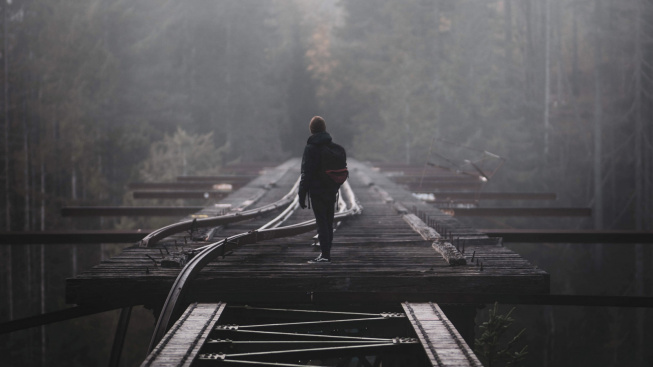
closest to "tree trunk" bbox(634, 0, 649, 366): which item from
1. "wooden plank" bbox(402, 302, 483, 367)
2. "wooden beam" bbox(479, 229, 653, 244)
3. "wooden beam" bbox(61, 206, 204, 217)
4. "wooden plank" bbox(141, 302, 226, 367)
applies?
"wooden beam" bbox(479, 229, 653, 244)

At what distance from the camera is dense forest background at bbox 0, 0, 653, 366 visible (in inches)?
1071

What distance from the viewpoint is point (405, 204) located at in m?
13.5

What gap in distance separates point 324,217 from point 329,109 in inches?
1916

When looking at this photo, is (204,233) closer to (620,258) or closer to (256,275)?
(256,275)

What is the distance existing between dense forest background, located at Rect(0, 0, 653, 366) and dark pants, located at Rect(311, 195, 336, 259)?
1736 centimetres

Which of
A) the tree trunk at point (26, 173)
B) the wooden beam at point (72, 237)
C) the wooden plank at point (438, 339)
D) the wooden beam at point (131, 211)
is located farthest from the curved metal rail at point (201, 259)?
the tree trunk at point (26, 173)

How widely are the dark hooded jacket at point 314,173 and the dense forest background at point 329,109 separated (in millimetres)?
17649

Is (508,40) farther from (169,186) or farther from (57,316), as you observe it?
(57,316)

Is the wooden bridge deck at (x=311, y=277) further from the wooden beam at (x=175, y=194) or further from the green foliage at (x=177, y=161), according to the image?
the green foliage at (x=177, y=161)

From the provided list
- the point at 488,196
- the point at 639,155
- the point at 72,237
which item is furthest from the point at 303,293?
the point at 639,155

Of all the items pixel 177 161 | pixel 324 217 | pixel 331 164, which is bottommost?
pixel 324 217

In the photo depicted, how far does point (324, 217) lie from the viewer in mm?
7094

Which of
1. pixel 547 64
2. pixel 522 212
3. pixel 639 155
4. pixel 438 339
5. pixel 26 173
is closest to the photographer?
pixel 438 339

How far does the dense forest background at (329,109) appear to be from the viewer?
27.2 meters
